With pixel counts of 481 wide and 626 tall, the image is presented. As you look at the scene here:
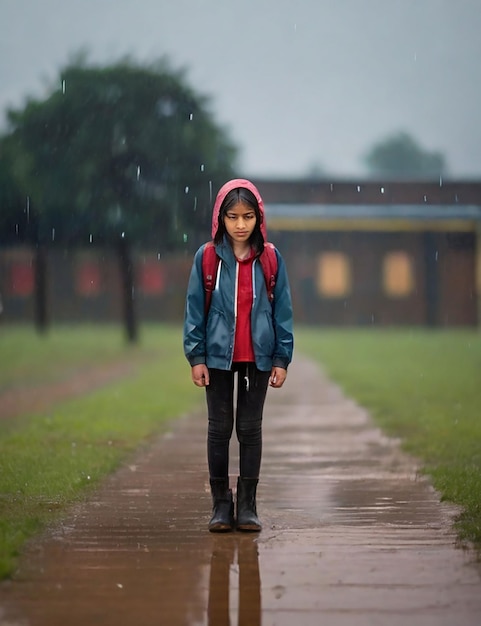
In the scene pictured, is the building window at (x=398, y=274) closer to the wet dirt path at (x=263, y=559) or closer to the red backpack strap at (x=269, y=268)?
the wet dirt path at (x=263, y=559)

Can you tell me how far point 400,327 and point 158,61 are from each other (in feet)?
52.7

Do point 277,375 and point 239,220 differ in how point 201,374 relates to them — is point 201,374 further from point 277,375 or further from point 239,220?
point 239,220

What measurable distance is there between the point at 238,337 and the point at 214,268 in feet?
1.19

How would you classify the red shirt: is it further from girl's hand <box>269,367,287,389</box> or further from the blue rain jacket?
girl's hand <box>269,367,287,389</box>

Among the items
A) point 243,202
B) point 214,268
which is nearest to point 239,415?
point 214,268

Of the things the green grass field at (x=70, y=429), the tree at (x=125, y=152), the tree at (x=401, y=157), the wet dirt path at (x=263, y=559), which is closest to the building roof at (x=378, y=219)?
the tree at (x=125, y=152)

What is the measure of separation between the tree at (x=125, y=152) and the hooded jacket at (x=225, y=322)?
19588 millimetres

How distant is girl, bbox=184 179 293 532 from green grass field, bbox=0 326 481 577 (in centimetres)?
99

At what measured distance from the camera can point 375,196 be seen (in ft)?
150

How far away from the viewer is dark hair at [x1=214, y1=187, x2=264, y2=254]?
5.50m

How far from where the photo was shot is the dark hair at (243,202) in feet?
18.0

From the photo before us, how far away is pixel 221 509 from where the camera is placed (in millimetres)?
5492

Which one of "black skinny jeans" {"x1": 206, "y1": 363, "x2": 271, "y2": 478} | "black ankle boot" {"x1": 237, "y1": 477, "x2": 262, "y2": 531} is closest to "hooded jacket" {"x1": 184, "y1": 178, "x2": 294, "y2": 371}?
"black skinny jeans" {"x1": 206, "y1": 363, "x2": 271, "y2": 478}

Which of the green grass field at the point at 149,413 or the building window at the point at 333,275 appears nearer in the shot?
the green grass field at the point at 149,413
